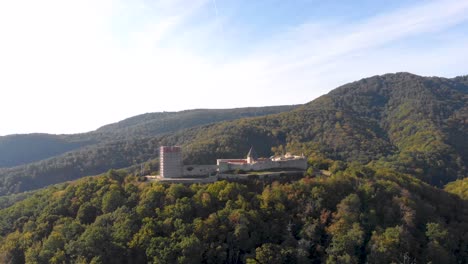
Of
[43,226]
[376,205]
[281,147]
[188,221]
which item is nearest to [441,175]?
[281,147]

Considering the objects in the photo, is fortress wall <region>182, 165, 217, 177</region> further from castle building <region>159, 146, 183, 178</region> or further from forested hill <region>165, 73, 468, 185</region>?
forested hill <region>165, 73, 468, 185</region>

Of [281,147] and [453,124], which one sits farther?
[453,124]

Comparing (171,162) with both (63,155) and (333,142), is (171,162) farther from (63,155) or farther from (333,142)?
(63,155)

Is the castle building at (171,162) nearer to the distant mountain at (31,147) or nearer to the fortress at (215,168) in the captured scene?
the fortress at (215,168)

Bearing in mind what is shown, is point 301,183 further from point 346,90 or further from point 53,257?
point 346,90

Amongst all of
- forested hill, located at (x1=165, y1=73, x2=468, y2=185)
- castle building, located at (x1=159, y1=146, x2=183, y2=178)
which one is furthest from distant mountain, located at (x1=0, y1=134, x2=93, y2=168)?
castle building, located at (x1=159, y1=146, x2=183, y2=178)

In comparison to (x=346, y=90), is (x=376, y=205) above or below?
below
